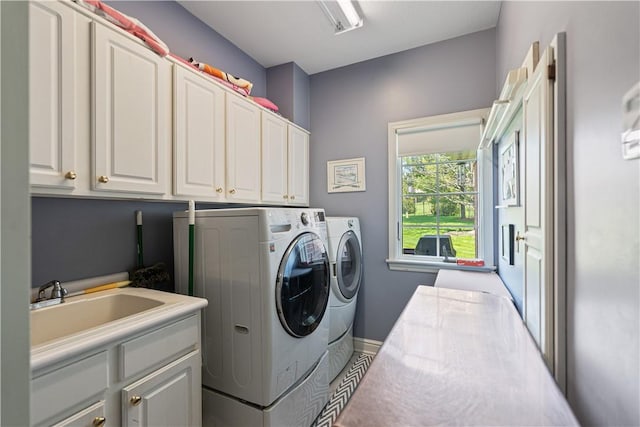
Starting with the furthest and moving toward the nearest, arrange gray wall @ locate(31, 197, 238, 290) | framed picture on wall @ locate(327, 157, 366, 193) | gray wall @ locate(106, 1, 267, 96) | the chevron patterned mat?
framed picture on wall @ locate(327, 157, 366, 193) → the chevron patterned mat → gray wall @ locate(106, 1, 267, 96) → gray wall @ locate(31, 197, 238, 290)

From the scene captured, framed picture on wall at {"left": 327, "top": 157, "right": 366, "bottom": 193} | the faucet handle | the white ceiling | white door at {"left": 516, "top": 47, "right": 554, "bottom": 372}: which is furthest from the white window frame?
the faucet handle

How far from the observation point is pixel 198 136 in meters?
1.65

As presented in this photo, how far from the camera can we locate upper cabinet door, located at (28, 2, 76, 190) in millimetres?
982

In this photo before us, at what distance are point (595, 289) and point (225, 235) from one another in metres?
1.49

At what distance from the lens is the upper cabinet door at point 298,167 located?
2572mm

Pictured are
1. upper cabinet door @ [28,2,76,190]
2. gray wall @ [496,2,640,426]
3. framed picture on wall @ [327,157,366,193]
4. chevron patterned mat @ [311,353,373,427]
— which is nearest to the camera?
gray wall @ [496,2,640,426]

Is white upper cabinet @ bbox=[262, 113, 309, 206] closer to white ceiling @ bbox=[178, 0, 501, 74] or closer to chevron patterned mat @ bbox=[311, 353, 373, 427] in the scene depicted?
white ceiling @ bbox=[178, 0, 501, 74]

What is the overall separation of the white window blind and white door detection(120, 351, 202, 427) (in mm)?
2337

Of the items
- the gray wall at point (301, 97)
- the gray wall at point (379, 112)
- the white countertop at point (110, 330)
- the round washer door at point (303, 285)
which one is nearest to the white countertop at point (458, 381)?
the round washer door at point (303, 285)

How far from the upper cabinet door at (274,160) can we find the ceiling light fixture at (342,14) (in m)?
0.85

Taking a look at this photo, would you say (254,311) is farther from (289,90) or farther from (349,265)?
(289,90)

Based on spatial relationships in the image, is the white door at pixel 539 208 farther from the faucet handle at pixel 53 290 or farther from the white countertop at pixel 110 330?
the faucet handle at pixel 53 290

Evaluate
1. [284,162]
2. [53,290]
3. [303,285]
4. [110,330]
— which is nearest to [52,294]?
[53,290]

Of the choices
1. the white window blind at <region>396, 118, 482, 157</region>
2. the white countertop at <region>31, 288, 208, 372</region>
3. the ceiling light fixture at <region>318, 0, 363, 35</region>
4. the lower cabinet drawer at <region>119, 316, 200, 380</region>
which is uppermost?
the ceiling light fixture at <region>318, 0, 363, 35</region>
